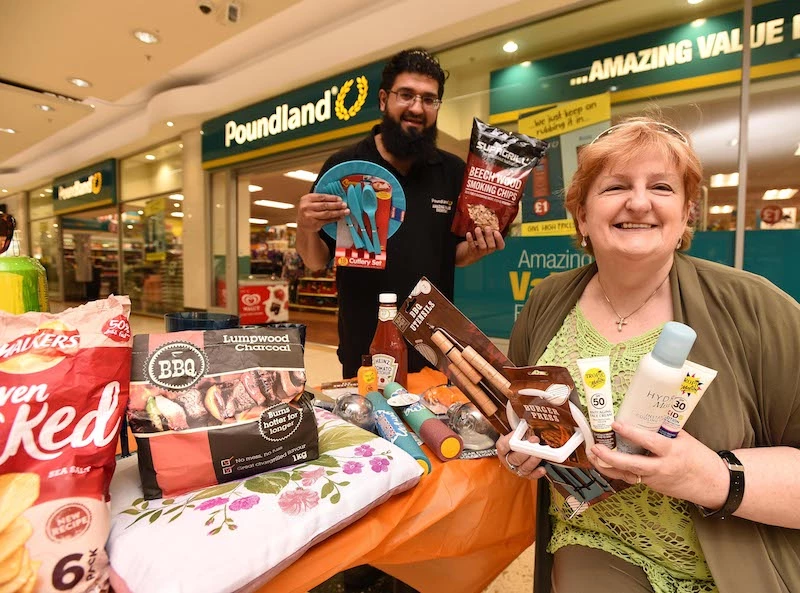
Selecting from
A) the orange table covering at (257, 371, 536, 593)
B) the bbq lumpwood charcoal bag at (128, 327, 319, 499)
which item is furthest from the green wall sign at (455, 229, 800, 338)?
the bbq lumpwood charcoal bag at (128, 327, 319, 499)

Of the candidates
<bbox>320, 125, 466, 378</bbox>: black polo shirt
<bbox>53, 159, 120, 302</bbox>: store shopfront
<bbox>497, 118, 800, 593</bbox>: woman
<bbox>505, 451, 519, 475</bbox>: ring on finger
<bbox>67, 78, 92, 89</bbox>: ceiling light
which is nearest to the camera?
<bbox>497, 118, 800, 593</bbox>: woman

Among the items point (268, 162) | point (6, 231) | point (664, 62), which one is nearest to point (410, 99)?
point (6, 231)

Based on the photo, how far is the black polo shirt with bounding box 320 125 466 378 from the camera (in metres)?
1.66

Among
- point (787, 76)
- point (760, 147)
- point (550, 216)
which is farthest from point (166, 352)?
point (787, 76)

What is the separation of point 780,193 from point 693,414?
2.83 m

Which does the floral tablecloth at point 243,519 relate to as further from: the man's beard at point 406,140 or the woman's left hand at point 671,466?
the man's beard at point 406,140

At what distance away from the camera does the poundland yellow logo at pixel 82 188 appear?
846 cm

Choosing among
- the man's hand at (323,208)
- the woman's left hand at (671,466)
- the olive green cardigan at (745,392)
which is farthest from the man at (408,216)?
the woman's left hand at (671,466)

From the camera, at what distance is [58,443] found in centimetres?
55

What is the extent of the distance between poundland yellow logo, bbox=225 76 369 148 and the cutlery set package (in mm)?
3483

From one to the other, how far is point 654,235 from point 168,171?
808 cm

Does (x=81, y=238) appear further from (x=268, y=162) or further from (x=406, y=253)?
(x=406, y=253)

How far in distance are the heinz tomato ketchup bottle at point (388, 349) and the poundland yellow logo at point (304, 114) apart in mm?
3748

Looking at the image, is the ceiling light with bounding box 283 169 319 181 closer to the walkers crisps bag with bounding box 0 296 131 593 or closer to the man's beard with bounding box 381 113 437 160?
the man's beard with bounding box 381 113 437 160
